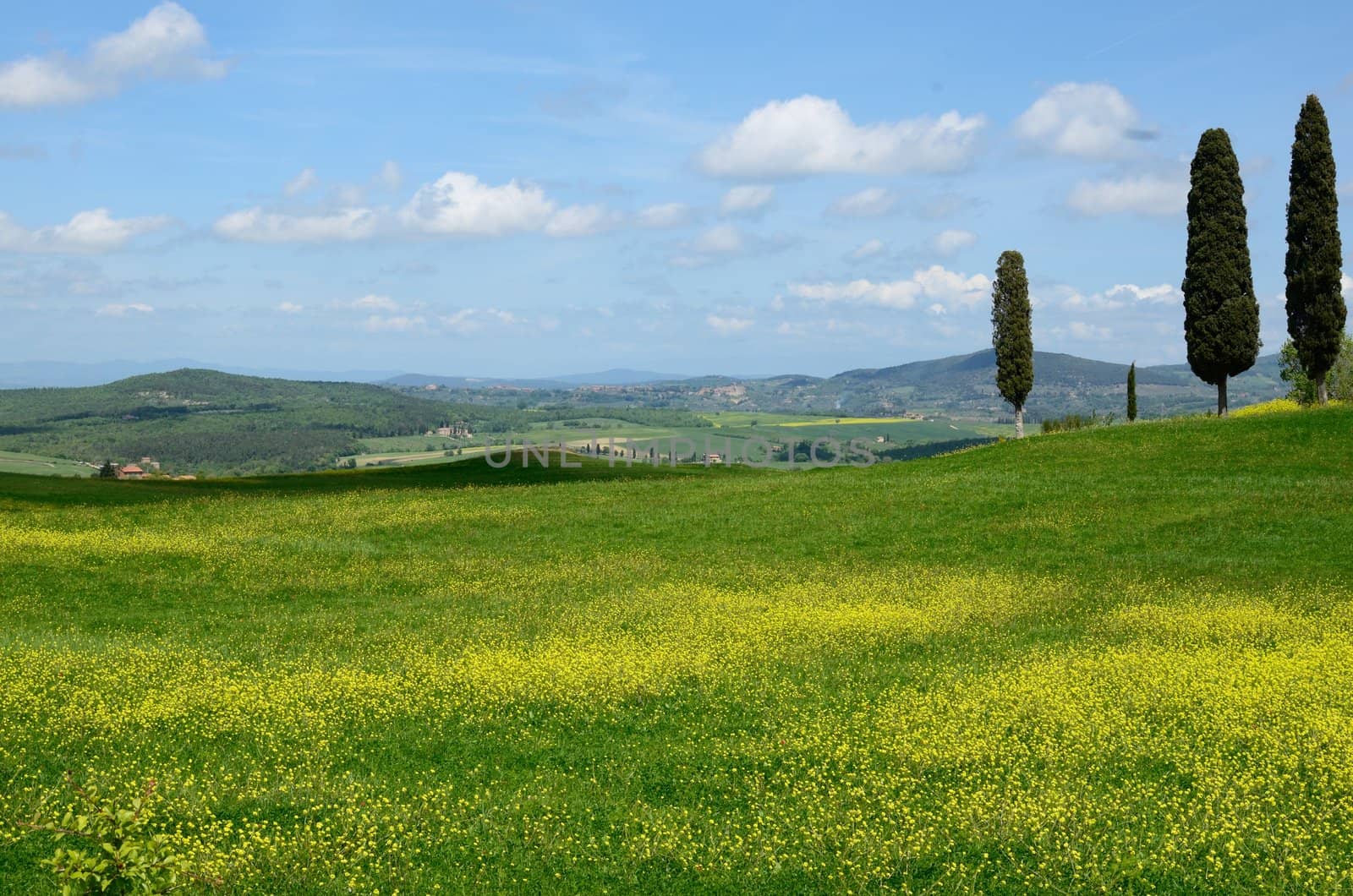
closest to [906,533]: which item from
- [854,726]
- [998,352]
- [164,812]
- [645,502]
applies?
[645,502]

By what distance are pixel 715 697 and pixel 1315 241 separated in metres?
56.8

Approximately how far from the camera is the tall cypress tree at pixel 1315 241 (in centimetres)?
5950

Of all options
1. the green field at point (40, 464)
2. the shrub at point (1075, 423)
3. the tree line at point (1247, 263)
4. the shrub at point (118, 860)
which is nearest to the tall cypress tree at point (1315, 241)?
the tree line at point (1247, 263)

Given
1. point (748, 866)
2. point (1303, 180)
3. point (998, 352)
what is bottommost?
point (748, 866)

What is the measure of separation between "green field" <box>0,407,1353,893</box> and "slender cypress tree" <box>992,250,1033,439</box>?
2939cm

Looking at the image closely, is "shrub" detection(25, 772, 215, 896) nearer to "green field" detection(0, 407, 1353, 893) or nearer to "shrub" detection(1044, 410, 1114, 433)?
"green field" detection(0, 407, 1353, 893)

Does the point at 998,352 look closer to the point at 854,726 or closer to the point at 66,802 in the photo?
the point at 854,726

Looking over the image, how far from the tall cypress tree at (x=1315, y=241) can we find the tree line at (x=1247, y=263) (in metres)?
0.05

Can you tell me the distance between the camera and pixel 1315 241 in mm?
59719

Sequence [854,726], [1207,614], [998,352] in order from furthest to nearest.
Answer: [998,352]
[1207,614]
[854,726]

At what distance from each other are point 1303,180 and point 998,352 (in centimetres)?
2106

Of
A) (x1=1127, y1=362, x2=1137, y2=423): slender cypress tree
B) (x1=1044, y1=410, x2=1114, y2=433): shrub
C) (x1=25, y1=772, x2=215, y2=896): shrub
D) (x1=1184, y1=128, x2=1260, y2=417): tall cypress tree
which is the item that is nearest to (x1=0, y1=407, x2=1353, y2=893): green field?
(x1=25, y1=772, x2=215, y2=896): shrub

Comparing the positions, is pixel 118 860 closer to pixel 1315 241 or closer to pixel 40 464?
pixel 1315 241

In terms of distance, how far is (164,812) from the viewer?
13859mm
